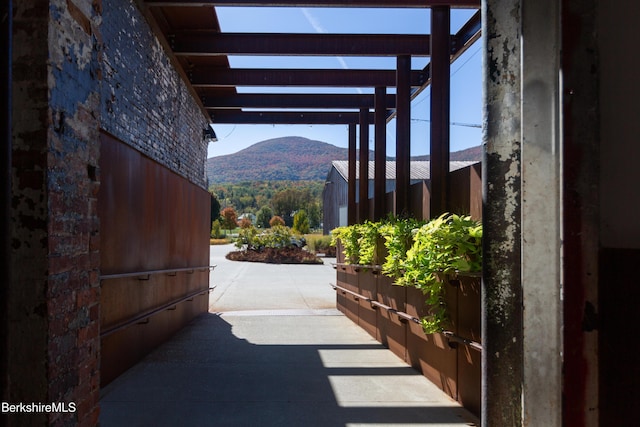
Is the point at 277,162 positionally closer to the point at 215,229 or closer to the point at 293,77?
the point at 215,229

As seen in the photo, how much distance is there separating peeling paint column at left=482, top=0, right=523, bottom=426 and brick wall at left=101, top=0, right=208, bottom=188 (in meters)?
3.64

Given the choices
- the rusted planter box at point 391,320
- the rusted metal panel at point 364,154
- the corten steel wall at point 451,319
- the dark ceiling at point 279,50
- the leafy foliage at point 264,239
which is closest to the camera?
the corten steel wall at point 451,319

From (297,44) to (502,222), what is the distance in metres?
5.32

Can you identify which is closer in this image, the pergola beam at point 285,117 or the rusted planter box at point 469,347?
the rusted planter box at point 469,347

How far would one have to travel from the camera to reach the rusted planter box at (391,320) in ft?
16.8

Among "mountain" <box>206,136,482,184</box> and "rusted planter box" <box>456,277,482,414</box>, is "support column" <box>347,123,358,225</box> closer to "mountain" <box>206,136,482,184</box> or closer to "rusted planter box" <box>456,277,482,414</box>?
"rusted planter box" <box>456,277,482,414</box>

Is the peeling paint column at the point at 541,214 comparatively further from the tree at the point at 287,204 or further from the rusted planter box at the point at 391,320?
the tree at the point at 287,204

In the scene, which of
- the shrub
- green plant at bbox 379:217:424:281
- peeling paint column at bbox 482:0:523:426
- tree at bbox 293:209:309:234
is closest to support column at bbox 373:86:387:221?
green plant at bbox 379:217:424:281

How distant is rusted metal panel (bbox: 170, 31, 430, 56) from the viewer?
21.6ft

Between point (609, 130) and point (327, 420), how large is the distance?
261 cm

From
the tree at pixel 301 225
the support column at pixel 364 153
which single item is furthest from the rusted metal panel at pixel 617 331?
the tree at pixel 301 225

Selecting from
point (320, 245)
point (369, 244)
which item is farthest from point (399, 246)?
point (320, 245)

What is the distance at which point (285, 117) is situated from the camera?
10.3m

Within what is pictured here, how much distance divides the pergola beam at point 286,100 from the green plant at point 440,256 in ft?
18.1
